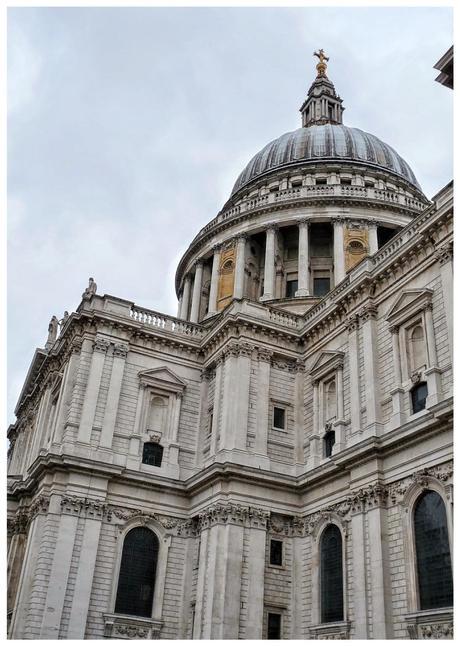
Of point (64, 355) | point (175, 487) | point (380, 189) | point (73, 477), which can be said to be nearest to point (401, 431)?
point (175, 487)

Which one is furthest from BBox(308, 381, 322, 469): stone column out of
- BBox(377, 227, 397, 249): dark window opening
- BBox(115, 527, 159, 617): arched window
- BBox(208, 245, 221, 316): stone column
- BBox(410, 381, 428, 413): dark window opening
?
BBox(377, 227, 397, 249): dark window opening

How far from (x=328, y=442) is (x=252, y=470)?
12.4 feet

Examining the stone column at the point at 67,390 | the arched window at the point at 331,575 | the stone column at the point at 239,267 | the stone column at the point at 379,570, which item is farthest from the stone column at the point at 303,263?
the stone column at the point at 379,570

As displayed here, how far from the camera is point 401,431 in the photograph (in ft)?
77.6

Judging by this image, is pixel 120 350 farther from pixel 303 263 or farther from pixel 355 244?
pixel 355 244

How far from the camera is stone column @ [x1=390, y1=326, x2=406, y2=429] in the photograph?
24.6 meters

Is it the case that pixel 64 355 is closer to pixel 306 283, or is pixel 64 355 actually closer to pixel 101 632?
pixel 101 632

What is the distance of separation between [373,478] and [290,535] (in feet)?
19.8

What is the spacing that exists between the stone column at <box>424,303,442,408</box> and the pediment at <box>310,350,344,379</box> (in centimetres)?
571

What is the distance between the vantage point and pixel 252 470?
28.3 metres

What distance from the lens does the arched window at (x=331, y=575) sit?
82.6ft

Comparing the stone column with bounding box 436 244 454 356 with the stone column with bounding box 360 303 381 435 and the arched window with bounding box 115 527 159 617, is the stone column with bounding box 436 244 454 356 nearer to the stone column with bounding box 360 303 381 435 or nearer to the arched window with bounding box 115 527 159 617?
the stone column with bounding box 360 303 381 435

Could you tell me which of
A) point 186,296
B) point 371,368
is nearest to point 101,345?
point 371,368

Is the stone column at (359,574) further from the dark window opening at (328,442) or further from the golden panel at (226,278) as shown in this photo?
the golden panel at (226,278)
